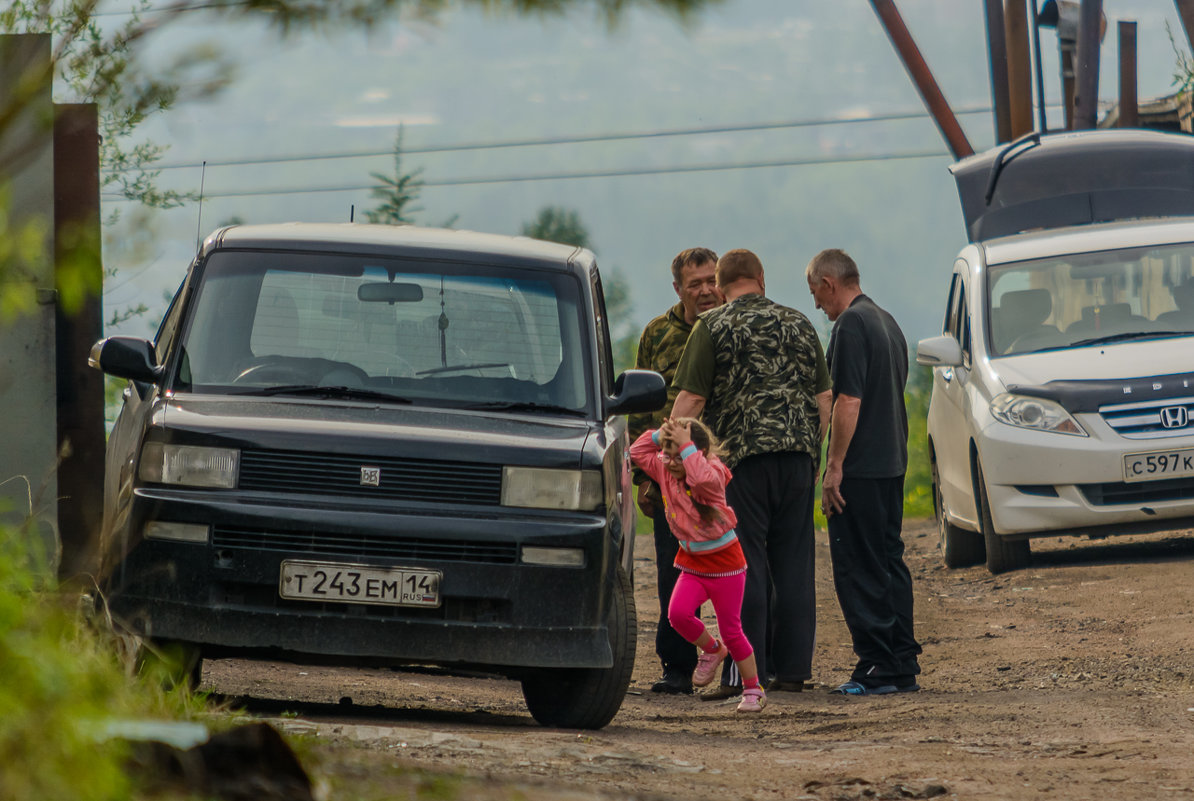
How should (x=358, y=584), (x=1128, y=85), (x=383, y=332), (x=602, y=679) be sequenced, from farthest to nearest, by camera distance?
(x=1128, y=85) → (x=383, y=332) → (x=602, y=679) → (x=358, y=584)

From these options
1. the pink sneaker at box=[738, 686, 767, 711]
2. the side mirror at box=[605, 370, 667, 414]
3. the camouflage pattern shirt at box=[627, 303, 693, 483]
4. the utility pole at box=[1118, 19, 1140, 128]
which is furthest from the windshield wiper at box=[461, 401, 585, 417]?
the utility pole at box=[1118, 19, 1140, 128]

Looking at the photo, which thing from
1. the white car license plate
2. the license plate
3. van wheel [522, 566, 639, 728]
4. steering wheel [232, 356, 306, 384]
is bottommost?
van wheel [522, 566, 639, 728]

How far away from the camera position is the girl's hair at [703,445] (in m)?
→ 6.82

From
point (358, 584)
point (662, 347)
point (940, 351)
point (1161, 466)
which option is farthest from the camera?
point (940, 351)

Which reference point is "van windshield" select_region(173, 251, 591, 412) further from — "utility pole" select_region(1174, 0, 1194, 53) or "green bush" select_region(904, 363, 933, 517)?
"utility pole" select_region(1174, 0, 1194, 53)

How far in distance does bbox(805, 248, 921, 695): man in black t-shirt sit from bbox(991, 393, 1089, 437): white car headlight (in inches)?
117

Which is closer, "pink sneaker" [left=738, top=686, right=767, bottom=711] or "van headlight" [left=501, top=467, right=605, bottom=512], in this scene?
"van headlight" [left=501, top=467, right=605, bottom=512]

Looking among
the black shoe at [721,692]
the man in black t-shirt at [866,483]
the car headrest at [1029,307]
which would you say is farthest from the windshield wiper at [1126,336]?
the black shoe at [721,692]

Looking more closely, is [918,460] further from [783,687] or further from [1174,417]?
[783,687]

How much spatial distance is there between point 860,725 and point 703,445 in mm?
1354

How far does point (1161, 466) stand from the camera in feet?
33.5

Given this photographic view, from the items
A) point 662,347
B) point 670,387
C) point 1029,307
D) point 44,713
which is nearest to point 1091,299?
point 1029,307

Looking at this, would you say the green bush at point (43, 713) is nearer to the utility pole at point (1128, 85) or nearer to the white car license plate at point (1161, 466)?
the white car license plate at point (1161, 466)

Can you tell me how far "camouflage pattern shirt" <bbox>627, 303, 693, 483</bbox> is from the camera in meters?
8.38
